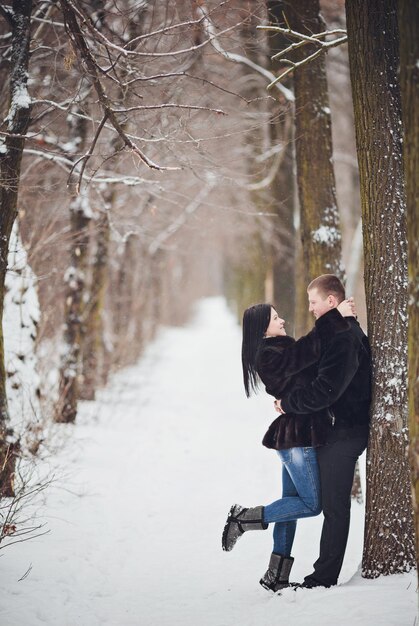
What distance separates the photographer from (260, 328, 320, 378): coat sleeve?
12.9ft

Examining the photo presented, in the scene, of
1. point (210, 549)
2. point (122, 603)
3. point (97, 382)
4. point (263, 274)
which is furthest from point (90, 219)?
point (263, 274)

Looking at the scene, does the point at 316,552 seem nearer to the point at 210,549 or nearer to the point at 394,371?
the point at 210,549

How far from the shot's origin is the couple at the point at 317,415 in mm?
3830

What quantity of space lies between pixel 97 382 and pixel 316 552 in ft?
31.8

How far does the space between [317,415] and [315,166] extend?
11.2 ft

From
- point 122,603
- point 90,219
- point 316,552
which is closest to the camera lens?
point 122,603

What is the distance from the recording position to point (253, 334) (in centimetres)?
418

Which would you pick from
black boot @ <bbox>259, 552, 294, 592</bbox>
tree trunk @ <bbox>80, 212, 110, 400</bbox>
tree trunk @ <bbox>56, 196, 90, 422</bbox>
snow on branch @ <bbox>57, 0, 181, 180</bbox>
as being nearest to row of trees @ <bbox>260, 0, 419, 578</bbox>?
black boot @ <bbox>259, 552, 294, 592</bbox>

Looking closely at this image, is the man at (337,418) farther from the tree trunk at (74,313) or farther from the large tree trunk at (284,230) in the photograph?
the tree trunk at (74,313)

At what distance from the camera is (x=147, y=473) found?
24.6 feet

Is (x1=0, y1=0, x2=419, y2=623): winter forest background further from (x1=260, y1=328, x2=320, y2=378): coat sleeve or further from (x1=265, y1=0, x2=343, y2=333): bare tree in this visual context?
(x1=260, y1=328, x2=320, y2=378): coat sleeve

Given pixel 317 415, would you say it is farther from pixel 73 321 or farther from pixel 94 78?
pixel 73 321

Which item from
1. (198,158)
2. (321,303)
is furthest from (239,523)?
(198,158)

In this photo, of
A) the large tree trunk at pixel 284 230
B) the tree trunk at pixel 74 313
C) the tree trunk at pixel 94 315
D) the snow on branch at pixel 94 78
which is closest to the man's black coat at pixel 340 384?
the snow on branch at pixel 94 78
